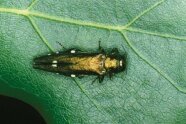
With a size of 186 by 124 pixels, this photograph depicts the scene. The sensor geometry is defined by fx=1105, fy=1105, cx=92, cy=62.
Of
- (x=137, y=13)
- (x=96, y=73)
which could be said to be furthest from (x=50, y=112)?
(x=137, y=13)

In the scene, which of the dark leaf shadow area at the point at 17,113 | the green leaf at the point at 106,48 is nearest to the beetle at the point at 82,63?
the green leaf at the point at 106,48

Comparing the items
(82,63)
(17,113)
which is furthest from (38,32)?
(17,113)

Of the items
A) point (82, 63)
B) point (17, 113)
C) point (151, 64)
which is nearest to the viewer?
point (151, 64)

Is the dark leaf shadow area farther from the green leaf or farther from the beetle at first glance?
the beetle

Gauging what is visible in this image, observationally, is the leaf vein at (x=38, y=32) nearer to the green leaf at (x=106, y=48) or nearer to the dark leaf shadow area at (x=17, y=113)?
the green leaf at (x=106, y=48)

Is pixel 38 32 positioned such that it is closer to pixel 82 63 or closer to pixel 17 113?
pixel 82 63

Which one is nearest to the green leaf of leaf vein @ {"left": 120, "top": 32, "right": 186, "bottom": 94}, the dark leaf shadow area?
leaf vein @ {"left": 120, "top": 32, "right": 186, "bottom": 94}
